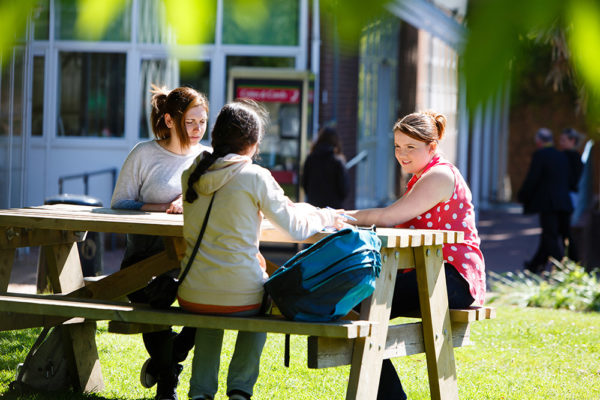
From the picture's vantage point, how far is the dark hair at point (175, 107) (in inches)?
179

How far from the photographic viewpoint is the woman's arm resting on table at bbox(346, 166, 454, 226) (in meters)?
4.08

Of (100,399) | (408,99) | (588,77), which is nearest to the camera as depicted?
(588,77)

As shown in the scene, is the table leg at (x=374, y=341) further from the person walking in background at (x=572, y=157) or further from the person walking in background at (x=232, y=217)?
the person walking in background at (x=572, y=157)

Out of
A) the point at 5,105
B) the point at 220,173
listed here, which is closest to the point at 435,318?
the point at 220,173

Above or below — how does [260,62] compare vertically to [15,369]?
above

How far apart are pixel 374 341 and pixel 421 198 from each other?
0.75 meters

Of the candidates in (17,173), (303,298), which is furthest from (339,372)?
(17,173)

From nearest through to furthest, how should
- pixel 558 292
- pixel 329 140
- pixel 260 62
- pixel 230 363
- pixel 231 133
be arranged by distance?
1. pixel 231 133
2. pixel 230 363
3. pixel 558 292
4. pixel 329 140
5. pixel 260 62

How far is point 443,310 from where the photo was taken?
4008 mm

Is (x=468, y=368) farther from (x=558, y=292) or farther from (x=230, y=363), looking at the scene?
(x=558, y=292)

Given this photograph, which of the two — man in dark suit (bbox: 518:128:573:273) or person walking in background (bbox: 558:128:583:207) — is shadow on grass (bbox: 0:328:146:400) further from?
person walking in background (bbox: 558:128:583:207)

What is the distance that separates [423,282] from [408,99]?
Result: 1346 centimetres

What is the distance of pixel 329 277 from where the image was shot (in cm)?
345

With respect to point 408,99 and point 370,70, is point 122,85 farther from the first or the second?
point 408,99
